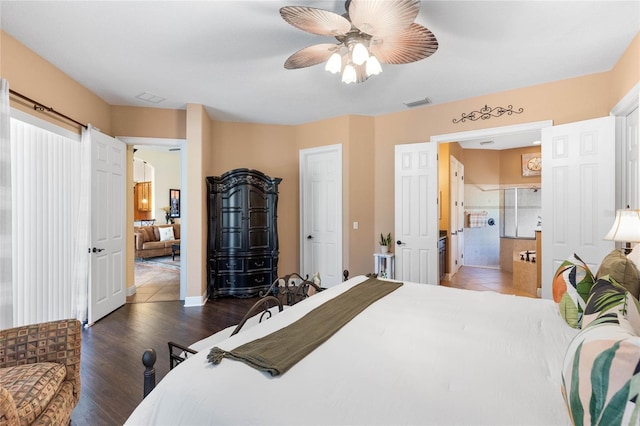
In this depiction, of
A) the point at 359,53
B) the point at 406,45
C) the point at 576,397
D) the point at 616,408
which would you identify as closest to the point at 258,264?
the point at 359,53

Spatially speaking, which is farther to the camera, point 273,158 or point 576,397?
point 273,158

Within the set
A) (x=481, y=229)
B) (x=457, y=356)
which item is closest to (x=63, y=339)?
(x=457, y=356)

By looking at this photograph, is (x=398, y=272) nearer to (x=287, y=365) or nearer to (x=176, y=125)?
(x=287, y=365)

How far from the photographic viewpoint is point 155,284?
5.23 metres

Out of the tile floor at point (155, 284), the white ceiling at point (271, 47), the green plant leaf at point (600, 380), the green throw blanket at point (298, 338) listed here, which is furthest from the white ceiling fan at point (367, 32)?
the tile floor at point (155, 284)

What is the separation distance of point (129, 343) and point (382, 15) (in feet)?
11.2

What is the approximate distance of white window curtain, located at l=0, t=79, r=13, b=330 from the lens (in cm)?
218

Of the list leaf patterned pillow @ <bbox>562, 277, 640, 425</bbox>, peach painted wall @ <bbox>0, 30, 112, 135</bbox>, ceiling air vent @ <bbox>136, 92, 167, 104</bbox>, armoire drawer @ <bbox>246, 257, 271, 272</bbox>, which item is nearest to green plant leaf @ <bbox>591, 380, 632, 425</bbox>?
leaf patterned pillow @ <bbox>562, 277, 640, 425</bbox>

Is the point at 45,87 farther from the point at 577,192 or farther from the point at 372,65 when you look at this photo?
the point at 577,192

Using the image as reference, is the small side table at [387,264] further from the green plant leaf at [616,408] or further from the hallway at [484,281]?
the green plant leaf at [616,408]

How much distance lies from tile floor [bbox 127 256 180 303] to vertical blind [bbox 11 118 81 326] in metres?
1.15

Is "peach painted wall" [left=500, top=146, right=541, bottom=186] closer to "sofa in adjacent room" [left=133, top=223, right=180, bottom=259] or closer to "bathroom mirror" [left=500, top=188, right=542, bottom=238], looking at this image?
"bathroom mirror" [left=500, top=188, right=542, bottom=238]

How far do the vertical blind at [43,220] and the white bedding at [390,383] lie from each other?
2.78 meters

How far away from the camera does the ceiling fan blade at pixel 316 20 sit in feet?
5.74
